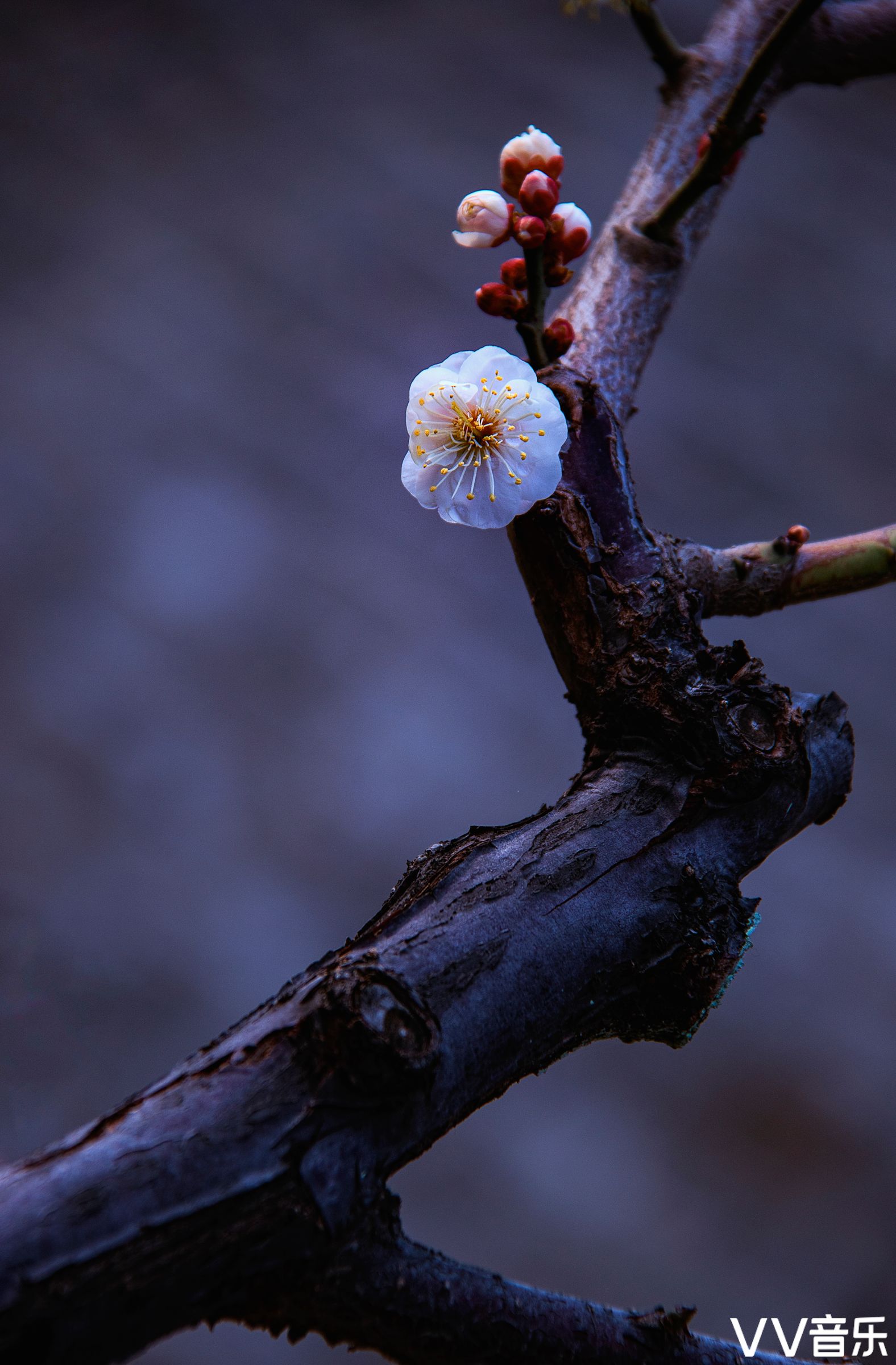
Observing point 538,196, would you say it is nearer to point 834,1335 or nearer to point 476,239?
point 476,239

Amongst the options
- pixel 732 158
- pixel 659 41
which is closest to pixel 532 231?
pixel 732 158

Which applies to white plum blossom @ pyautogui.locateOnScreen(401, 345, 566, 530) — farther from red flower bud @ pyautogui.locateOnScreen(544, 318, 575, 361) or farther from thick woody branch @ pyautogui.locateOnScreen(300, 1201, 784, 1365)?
thick woody branch @ pyautogui.locateOnScreen(300, 1201, 784, 1365)

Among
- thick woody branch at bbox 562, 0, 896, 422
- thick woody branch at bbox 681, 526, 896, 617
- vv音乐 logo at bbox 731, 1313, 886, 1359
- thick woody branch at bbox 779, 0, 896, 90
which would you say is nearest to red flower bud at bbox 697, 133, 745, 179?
thick woody branch at bbox 562, 0, 896, 422

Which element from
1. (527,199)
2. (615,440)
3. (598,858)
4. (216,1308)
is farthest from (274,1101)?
(527,199)

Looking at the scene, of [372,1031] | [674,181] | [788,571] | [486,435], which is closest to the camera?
[372,1031]

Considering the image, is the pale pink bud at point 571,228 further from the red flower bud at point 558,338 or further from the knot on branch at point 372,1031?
the knot on branch at point 372,1031

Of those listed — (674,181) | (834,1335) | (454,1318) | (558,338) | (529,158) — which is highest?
(674,181)

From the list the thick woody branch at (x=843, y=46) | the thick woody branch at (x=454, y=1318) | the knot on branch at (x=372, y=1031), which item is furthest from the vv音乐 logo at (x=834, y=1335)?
the thick woody branch at (x=843, y=46)
